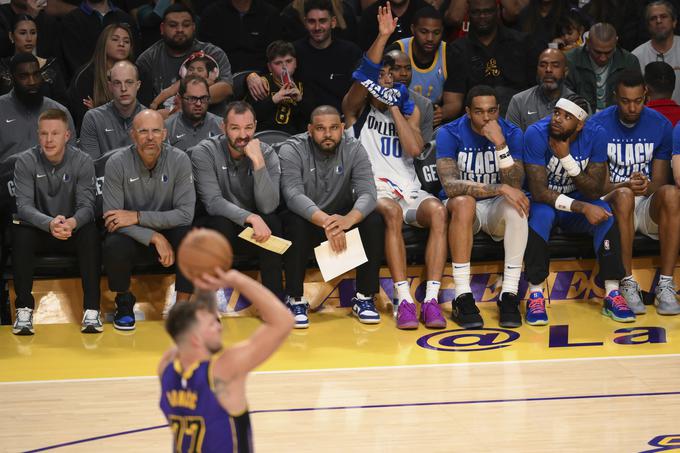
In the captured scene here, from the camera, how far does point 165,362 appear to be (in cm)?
418

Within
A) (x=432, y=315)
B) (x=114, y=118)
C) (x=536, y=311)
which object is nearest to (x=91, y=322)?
(x=114, y=118)

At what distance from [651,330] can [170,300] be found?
3.44m

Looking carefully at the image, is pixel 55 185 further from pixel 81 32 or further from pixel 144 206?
pixel 81 32

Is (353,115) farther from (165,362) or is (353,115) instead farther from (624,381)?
(165,362)

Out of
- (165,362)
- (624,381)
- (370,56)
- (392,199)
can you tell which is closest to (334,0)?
(370,56)

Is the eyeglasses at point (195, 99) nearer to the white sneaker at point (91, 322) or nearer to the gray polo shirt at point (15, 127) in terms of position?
the gray polo shirt at point (15, 127)

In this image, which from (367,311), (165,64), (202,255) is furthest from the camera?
(165,64)

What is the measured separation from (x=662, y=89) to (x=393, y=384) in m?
3.83

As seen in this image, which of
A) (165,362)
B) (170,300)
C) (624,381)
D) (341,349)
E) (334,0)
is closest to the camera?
(165,362)

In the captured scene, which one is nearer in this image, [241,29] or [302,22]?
[241,29]

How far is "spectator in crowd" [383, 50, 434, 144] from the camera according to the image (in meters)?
8.77

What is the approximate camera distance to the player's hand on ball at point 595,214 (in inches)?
319

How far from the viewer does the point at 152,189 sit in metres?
7.91

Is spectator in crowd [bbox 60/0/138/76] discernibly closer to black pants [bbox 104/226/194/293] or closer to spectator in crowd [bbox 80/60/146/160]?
spectator in crowd [bbox 80/60/146/160]
